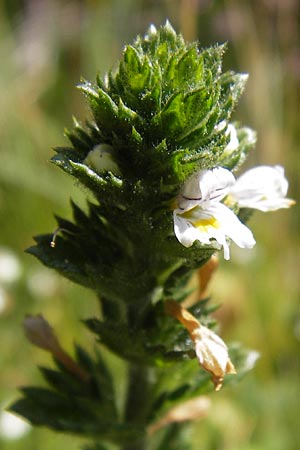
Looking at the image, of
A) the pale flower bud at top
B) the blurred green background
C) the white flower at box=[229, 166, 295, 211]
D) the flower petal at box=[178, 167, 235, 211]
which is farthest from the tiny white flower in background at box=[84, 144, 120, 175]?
the blurred green background

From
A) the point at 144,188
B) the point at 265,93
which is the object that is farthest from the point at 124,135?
the point at 265,93

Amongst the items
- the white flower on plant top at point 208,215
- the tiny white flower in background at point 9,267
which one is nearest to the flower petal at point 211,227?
the white flower on plant top at point 208,215

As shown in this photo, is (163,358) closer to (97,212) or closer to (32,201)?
(97,212)

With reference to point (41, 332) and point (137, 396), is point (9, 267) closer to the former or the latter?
point (41, 332)

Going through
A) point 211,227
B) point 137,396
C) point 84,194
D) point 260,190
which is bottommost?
point 137,396

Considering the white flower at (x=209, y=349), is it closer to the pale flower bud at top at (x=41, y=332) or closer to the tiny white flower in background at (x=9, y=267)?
the pale flower bud at top at (x=41, y=332)

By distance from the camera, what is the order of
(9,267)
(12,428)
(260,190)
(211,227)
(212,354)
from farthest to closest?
(9,267) → (12,428) → (260,190) → (212,354) → (211,227)

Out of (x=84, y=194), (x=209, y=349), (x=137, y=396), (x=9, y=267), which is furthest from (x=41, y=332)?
(x=9, y=267)
